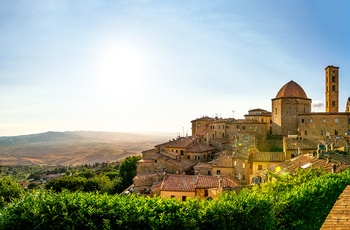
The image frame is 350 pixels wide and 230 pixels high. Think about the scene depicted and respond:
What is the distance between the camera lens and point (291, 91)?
65125mm

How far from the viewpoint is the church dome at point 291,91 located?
6475cm

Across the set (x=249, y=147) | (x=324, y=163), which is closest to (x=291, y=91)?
(x=249, y=147)

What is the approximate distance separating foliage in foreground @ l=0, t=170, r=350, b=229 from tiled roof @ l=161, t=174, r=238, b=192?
21.3 metres

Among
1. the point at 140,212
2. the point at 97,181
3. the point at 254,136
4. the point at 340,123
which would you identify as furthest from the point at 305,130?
the point at 140,212

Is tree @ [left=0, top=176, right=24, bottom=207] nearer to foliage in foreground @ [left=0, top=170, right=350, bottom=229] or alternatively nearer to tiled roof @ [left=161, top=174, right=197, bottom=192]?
tiled roof @ [left=161, top=174, right=197, bottom=192]

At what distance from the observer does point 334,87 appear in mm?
70812

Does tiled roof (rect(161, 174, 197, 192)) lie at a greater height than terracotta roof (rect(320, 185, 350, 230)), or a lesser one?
lesser

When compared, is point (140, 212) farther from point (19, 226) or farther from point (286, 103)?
point (286, 103)

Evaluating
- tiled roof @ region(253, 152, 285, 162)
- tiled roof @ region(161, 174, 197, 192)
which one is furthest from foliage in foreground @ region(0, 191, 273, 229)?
tiled roof @ region(253, 152, 285, 162)

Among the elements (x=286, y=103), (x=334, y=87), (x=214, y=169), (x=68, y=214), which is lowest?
(x=214, y=169)

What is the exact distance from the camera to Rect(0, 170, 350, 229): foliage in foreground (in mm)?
12438

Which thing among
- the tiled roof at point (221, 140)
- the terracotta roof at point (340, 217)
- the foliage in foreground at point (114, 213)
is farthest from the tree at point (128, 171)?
the terracotta roof at point (340, 217)

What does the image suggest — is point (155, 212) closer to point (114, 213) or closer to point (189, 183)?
point (114, 213)

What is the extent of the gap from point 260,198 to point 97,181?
4756cm
